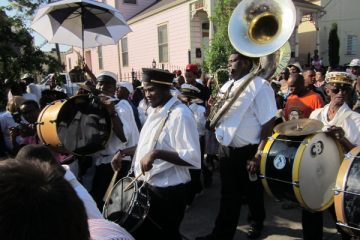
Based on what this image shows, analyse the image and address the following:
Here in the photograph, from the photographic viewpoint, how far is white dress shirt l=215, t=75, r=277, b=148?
12.0ft

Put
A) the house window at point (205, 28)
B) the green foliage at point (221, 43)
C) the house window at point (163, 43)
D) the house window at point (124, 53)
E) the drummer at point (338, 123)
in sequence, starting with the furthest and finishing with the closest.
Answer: the house window at point (124, 53), the house window at point (163, 43), the house window at point (205, 28), the green foliage at point (221, 43), the drummer at point (338, 123)

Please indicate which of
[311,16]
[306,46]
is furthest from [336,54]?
[311,16]

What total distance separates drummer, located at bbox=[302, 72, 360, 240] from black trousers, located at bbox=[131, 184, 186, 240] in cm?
134

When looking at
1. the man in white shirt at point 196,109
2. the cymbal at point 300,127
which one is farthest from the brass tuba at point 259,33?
the man in white shirt at point 196,109

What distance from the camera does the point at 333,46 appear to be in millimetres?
20125

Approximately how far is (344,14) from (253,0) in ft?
66.9

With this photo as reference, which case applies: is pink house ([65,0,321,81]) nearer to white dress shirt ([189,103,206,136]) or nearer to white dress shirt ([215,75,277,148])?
white dress shirt ([189,103,206,136])

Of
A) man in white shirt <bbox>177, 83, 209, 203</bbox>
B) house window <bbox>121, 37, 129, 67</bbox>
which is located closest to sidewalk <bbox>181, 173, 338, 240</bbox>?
man in white shirt <bbox>177, 83, 209, 203</bbox>

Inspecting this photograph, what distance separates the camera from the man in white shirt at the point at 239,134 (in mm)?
3662

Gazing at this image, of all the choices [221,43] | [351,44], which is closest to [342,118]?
[221,43]

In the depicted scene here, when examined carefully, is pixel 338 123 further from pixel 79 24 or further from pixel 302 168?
pixel 79 24

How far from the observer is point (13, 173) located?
89 cm

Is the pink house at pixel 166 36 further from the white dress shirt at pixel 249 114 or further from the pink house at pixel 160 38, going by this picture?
the white dress shirt at pixel 249 114

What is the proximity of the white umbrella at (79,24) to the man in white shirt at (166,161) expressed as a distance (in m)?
2.46
